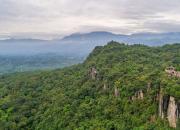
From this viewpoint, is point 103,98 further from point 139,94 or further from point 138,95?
point 139,94

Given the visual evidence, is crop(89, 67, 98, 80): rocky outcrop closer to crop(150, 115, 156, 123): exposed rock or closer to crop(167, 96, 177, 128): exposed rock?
crop(150, 115, 156, 123): exposed rock

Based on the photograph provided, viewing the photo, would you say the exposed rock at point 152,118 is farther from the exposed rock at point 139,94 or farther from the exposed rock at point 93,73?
the exposed rock at point 93,73

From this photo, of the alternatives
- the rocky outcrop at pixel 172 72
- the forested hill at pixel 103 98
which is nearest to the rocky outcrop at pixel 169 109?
the forested hill at pixel 103 98

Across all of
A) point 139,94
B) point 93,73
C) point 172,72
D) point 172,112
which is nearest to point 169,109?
point 172,112

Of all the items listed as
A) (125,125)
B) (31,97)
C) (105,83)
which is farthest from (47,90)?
(125,125)

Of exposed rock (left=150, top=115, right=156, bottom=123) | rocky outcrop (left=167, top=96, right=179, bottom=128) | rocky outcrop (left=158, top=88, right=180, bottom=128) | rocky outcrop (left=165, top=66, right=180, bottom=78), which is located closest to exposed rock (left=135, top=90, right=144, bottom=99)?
exposed rock (left=150, top=115, right=156, bottom=123)

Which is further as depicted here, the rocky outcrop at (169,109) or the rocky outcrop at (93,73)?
the rocky outcrop at (93,73)

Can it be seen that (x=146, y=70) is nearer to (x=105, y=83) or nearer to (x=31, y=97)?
(x=105, y=83)

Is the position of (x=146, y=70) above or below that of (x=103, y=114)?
above
